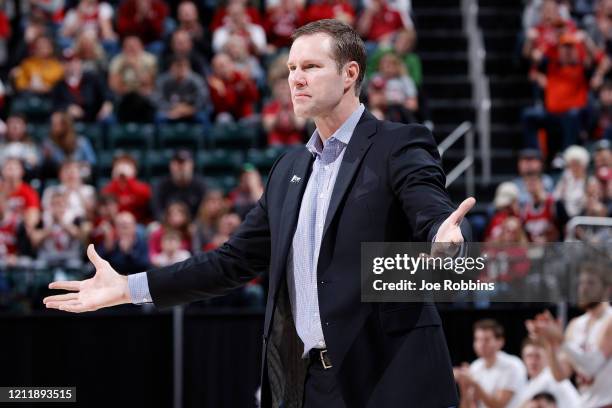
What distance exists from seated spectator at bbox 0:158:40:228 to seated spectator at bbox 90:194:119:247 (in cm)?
63

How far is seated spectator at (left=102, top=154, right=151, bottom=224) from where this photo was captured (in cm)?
1127

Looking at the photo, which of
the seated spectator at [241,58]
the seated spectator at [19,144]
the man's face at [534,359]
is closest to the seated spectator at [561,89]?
the seated spectator at [241,58]

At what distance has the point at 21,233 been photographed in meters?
10.4

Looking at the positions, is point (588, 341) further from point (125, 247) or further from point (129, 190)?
point (129, 190)

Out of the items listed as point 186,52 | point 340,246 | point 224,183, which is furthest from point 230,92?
point 340,246

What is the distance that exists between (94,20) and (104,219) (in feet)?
14.1

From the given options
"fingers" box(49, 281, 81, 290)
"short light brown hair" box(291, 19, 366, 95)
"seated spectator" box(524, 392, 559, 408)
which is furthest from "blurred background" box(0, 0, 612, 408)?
"short light brown hair" box(291, 19, 366, 95)

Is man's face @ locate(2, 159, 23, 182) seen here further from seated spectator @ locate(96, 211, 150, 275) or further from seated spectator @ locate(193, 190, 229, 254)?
seated spectator @ locate(193, 190, 229, 254)

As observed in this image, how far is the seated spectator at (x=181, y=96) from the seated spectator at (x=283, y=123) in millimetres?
906

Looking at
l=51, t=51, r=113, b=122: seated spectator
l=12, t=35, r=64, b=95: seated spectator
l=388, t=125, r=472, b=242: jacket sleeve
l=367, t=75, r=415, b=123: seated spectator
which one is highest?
l=12, t=35, r=64, b=95: seated spectator

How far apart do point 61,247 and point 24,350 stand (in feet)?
7.91

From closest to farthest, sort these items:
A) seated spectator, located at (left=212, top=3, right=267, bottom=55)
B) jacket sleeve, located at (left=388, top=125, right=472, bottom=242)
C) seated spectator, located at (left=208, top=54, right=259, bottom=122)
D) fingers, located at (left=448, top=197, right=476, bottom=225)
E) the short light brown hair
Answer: fingers, located at (left=448, top=197, right=476, bottom=225) < jacket sleeve, located at (left=388, top=125, right=472, bottom=242) < the short light brown hair < seated spectator, located at (left=208, top=54, right=259, bottom=122) < seated spectator, located at (left=212, top=3, right=267, bottom=55)

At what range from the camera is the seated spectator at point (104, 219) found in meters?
10.2

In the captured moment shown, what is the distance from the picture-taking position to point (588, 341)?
7.59 m
